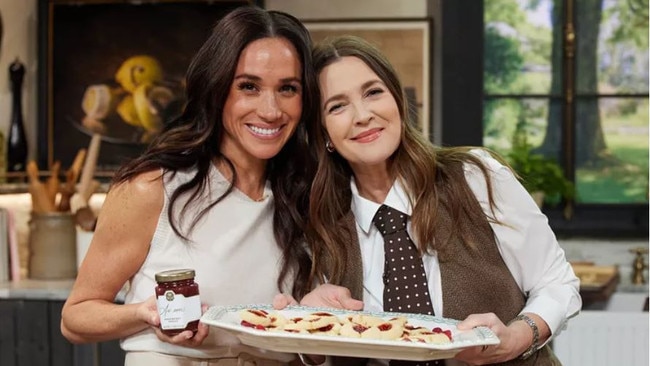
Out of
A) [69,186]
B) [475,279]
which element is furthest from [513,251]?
[69,186]

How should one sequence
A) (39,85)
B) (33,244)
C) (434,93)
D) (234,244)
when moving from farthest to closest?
1. (434,93)
2. (39,85)
3. (33,244)
4. (234,244)

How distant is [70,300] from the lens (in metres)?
2.24

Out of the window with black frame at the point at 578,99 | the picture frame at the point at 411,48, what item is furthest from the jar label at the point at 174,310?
the window with black frame at the point at 578,99

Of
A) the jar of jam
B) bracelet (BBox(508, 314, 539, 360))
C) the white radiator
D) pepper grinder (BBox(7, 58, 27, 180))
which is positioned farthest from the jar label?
pepper grinder (BBox(7, 58, 27, 180))

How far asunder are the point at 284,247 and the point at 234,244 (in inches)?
4.8

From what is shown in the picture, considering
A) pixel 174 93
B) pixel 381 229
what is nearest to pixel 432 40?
pixel 174 93

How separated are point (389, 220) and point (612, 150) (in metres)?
2.69

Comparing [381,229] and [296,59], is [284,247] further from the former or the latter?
[296,59]

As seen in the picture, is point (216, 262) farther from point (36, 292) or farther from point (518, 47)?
point (518, 47)

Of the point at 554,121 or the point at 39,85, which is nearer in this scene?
the point at 39,85

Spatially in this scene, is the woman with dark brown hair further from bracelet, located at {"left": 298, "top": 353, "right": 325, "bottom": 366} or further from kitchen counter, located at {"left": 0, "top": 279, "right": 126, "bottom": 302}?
kitchen counter, located at {"left": 0, "top": 279, "right": 126, "bottom": 302}

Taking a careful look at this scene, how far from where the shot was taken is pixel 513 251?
2281 millimetres

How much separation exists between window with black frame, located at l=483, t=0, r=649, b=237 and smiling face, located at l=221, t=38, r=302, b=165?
2596 mm

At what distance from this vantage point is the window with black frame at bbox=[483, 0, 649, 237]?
15.5 feet
